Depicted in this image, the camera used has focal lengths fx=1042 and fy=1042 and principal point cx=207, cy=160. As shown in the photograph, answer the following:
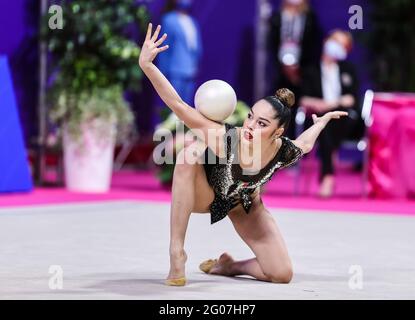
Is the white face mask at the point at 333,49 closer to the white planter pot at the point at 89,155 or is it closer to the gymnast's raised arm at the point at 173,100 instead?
the white planter pot at the point at 89,155

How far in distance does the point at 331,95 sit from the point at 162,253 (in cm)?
434

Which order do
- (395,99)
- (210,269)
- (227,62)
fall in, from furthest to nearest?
1. (227,62)
2. (395,99)
3. (210,269)

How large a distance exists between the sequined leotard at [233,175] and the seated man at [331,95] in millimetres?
4805

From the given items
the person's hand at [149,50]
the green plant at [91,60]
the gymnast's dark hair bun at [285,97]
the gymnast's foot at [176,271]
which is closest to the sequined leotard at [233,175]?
the gymnast's dark hair bun at [285,97]

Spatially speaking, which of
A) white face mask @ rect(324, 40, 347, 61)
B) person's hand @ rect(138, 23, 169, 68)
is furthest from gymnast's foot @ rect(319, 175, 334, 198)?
person's hand @ rect(138, 23, 169, 68)

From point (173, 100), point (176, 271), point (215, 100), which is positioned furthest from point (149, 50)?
point (176, 271)

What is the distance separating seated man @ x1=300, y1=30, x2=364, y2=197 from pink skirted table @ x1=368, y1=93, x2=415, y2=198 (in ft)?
1.21

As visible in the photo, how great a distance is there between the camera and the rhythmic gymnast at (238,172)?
4.36 meters

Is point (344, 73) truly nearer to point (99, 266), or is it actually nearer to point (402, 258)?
point (402, 258)

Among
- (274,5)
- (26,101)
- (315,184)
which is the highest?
(274,5)

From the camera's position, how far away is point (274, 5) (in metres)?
13.5

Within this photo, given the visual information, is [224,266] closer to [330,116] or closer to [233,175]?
[233,175]
